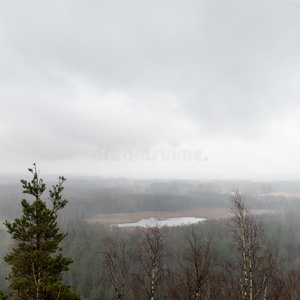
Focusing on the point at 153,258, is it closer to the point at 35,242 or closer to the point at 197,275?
the point at 197,275

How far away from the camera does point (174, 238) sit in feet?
197

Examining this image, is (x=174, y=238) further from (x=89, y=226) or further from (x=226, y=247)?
(x=89, y=226)

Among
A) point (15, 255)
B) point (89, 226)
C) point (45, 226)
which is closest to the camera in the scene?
point (15, 255)

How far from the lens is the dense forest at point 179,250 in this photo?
457 inches

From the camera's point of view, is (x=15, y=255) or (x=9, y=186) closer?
(x=15, y=255)

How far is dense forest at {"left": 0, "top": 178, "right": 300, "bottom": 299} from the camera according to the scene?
457 inches

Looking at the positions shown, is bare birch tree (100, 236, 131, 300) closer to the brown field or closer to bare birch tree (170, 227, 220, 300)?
bare birch tree (170, 227, 220, 300)

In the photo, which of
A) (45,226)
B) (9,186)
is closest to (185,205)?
(9,186)

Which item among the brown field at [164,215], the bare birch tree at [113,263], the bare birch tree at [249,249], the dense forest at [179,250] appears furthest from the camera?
the brown field at [164,215]

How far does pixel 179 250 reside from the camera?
133ft

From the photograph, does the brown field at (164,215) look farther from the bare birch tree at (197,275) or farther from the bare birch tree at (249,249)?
the bare birch tree at (249,249)

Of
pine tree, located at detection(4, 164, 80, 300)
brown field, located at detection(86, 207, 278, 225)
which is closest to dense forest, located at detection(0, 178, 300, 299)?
pine tree, located at detection(4, 164, 80, 300)

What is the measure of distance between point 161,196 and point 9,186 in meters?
99.0

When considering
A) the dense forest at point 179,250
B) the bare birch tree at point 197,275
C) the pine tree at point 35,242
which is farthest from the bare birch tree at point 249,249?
the pine tree at point 35,242
